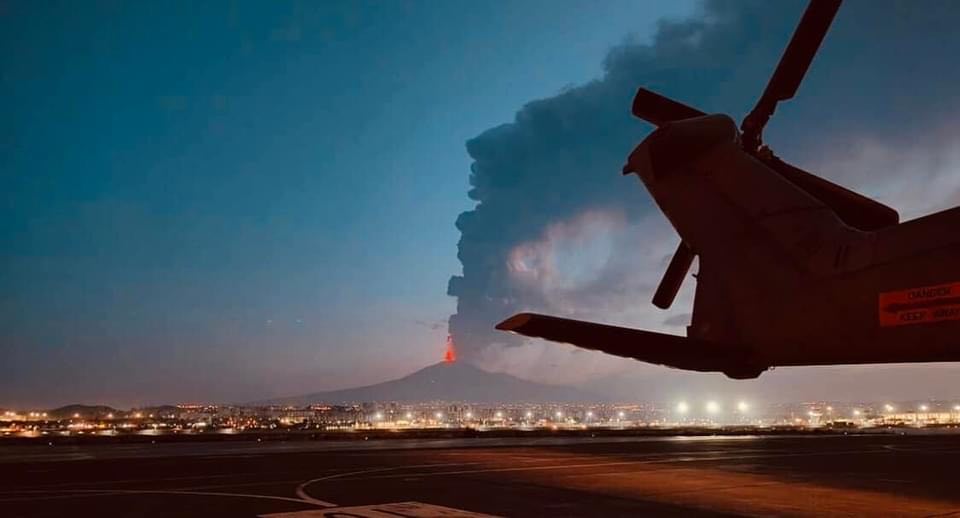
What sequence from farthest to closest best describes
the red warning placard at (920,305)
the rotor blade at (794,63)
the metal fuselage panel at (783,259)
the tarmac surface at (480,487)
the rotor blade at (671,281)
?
the rotor blade at (671,281) → the tarmac surface at (480,487) → the rotor blade at (794,63) → the metal fuselage panel at (783,259) → the red warning placard at (920,305)

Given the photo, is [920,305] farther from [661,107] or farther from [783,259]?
[661,107]

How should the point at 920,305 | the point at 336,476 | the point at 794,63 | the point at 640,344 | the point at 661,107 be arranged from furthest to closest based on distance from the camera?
the point at 336,476, the point at 661,107, the point at 794,63, the point at 640,344, the point at 920,305

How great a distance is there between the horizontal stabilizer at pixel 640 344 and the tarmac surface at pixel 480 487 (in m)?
2.82

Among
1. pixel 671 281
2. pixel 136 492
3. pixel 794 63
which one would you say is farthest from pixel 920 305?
pixel 136 492

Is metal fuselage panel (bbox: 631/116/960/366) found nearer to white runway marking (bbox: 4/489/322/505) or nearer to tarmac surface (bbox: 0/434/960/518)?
tarmac surface (bbox: 0/434/960/518)

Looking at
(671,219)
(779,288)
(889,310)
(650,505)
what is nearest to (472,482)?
(650,505)

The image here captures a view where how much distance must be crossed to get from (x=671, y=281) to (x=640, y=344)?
451 cm

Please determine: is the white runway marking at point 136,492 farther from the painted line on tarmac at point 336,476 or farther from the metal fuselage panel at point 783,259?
the metal fuselage panel at point 783,259

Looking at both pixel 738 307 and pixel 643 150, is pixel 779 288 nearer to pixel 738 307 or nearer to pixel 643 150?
pixel 738 307

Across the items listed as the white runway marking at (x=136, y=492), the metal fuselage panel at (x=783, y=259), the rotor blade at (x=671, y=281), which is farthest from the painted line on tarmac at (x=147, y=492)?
the metal fuselage panel at (x=783, y=259)

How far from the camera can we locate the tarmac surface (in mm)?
13742

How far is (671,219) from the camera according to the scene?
14.9m

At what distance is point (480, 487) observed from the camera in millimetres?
17312

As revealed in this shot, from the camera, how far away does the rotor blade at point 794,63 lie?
11.7 meters
